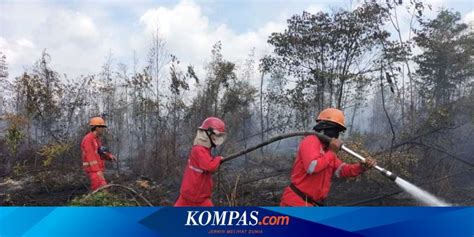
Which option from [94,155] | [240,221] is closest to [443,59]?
[240,221]

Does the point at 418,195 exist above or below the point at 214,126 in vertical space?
below

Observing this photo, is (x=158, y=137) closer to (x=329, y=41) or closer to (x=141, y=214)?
(x=141, y=214)

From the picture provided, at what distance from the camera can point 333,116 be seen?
386 cm

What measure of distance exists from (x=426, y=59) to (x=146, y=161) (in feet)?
10.1

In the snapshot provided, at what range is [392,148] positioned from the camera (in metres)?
4.54

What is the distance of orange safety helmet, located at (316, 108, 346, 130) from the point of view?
→ 3854 millimetres

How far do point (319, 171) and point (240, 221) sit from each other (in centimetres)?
77

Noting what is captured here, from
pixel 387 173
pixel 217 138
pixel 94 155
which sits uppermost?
pixel 217 138

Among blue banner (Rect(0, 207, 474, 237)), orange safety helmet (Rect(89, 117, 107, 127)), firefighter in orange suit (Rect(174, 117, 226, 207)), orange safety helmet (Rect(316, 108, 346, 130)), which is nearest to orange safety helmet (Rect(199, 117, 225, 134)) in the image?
firefighter in orange suit (Rect(174, 117, 226, 207))

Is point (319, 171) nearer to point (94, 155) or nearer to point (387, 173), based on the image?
point (387, 173)

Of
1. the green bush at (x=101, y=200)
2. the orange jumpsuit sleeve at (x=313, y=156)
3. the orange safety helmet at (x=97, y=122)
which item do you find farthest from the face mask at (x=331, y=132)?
the orange safety helmet at (x=97, y=122)

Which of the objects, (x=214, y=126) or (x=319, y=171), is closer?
(x=319, y=171)

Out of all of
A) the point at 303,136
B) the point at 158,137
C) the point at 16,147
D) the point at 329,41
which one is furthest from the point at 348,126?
the point at 16,147

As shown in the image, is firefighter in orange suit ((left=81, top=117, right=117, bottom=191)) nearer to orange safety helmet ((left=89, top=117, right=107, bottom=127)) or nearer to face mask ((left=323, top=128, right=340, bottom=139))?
orange safety helmet ((left=89, top=117, right=107, bottom=127))
